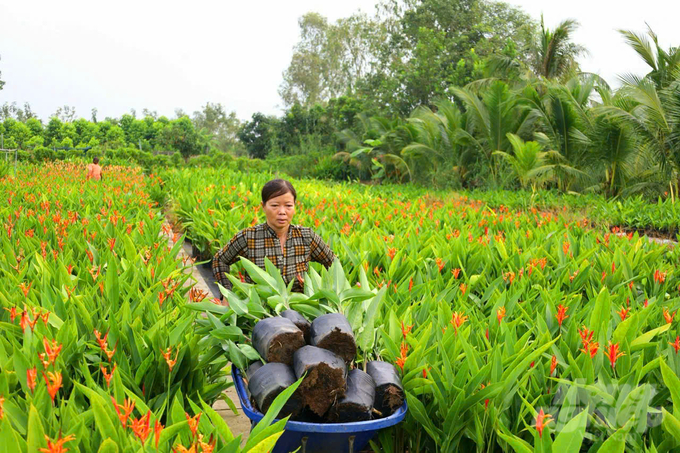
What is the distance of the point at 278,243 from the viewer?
3320mm

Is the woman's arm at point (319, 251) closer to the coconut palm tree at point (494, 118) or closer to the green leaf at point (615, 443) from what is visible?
the green leaf at point (615, 443)

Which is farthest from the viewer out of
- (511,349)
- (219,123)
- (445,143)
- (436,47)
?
(219,123)

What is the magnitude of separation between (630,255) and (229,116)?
61722mm

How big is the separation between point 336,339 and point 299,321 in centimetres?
30

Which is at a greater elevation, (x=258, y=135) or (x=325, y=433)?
(x=258, y=135)

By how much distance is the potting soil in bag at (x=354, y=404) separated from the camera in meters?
1.78

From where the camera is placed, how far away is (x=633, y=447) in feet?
5.55

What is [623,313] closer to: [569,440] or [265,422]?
[569,440]

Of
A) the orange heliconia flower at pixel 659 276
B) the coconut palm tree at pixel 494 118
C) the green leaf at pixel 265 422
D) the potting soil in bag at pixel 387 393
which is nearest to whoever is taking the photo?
the green leaf at pixel 265 422

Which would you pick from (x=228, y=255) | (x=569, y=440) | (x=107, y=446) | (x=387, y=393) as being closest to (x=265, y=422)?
(x=107, y=446)

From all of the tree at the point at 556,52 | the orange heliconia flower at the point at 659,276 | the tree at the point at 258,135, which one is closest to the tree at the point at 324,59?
the tree at the point at 258,135

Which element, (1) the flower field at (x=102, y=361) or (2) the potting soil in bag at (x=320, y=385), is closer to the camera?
(1) the flower field at (x=102, y=361)

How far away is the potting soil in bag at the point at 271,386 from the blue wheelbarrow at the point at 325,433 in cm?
4

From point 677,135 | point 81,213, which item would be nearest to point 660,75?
point 677,135
